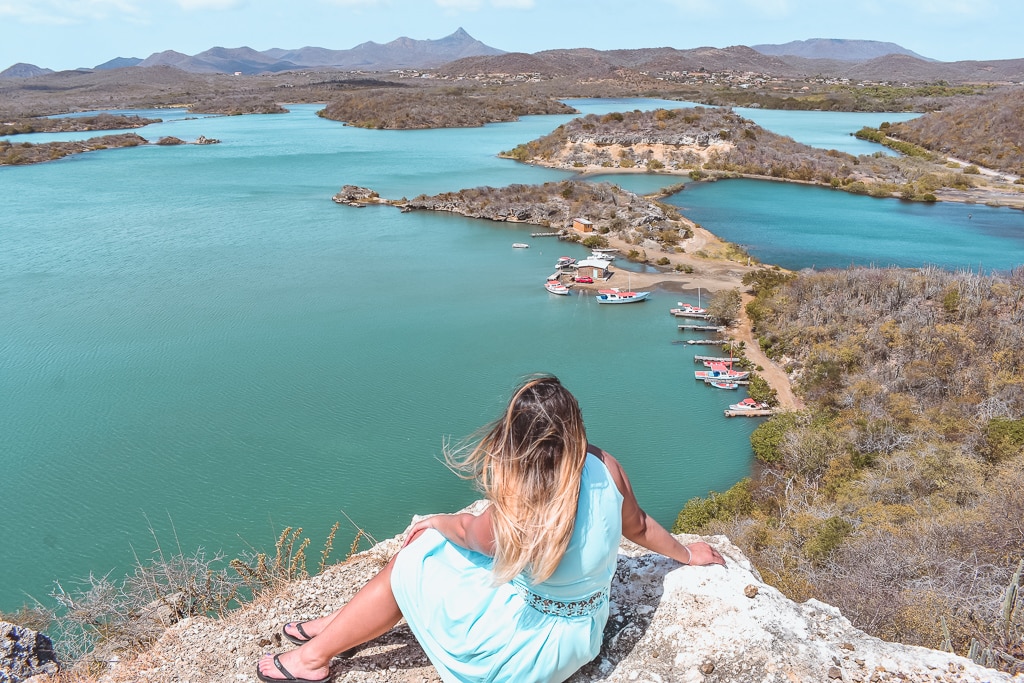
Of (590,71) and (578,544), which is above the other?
(590,71)

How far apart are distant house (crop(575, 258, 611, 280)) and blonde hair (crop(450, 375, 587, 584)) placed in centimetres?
2741

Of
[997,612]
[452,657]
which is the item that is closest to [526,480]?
[452,657]

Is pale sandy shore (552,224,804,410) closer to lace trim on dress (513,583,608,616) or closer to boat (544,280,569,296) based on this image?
boat (544,280,569,296)

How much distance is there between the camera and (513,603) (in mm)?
2824

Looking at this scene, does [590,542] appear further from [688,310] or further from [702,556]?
[688,310]

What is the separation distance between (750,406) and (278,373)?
44.4 feet

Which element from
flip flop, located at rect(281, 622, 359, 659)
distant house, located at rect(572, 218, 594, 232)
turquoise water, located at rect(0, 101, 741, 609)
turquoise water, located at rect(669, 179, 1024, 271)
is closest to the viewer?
flip flop, located at rect(281, 622, 359, 659)

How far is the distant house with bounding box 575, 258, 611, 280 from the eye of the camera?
3011 cm

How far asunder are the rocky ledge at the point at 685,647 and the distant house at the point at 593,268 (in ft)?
86.7

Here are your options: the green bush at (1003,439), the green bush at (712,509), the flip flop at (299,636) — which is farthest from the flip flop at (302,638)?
the green bush at (1003,439)

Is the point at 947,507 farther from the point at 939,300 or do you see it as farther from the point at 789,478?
the point at 939,300

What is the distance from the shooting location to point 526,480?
270cm

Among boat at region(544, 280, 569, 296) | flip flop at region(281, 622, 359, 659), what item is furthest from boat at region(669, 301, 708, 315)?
flip flop at region(281, 622, 359, 659)

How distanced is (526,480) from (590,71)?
202 metres
